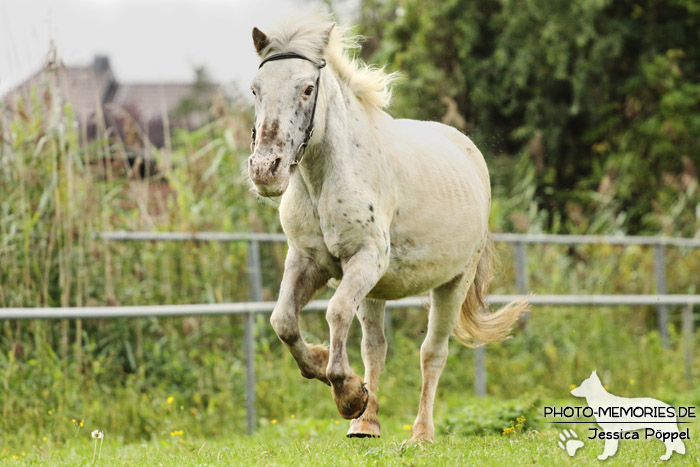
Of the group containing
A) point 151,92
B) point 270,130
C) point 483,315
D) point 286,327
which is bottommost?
point 151,92

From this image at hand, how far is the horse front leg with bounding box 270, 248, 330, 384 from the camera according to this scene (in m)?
4.73

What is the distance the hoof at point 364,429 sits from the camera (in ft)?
17.6

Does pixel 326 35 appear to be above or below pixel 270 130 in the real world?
above

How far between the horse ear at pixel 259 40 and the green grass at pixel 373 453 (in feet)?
6.64

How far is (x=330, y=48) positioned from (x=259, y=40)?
0.44 meters

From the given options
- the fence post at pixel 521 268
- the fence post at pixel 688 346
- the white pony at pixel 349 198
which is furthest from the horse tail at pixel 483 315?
the fence post at pixel 688 346

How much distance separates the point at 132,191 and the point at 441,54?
381 inches

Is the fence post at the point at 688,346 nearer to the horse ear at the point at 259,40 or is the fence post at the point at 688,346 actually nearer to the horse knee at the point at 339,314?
the horse knee at the point at 339,314

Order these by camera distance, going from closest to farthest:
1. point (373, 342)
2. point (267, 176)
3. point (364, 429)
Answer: point (267, 176)
point (364, 429)
point (373, 342)

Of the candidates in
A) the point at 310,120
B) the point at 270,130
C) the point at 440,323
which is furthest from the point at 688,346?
the point at 270,130

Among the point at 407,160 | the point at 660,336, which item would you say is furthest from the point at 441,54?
the point at 407,160

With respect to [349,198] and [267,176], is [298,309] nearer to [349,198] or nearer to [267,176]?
[349,198]

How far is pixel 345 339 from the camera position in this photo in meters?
4.56

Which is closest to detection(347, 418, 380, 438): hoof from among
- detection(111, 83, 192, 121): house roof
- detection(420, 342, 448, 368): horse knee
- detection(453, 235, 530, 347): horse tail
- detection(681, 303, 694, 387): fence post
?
detection(420, 342, 448, 368): horse knee
